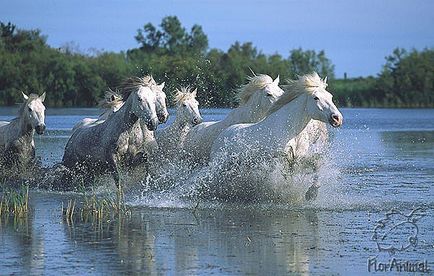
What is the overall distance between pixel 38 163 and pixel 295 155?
494 centimetres

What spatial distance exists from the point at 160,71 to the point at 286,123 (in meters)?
42.9

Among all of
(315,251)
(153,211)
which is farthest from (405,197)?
(315,251)

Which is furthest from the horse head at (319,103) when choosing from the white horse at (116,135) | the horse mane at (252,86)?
the white horse at (116,135)

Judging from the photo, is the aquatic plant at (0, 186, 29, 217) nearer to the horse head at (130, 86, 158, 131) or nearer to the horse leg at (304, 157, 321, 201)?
the horse head at (130, 86, 158, 131)

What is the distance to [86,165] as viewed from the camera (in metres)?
14.3

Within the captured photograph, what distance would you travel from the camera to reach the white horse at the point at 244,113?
45.2 ft

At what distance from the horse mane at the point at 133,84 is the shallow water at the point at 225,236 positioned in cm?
154

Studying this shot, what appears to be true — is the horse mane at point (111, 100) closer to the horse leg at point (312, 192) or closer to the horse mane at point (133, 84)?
the horse mane at point (133, 84)

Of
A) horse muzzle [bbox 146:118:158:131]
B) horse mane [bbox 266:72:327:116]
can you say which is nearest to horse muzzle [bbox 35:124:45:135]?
horse muzzle [bbox 146:118:158:131]

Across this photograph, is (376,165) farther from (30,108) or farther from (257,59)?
(257,59)

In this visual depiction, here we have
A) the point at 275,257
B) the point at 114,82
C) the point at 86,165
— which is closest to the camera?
the point at 275,257

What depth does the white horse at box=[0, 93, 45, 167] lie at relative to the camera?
15297 mm

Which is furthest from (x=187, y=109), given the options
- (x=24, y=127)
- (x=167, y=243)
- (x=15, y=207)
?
(x=167, y=243)

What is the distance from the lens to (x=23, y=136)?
610 inches
